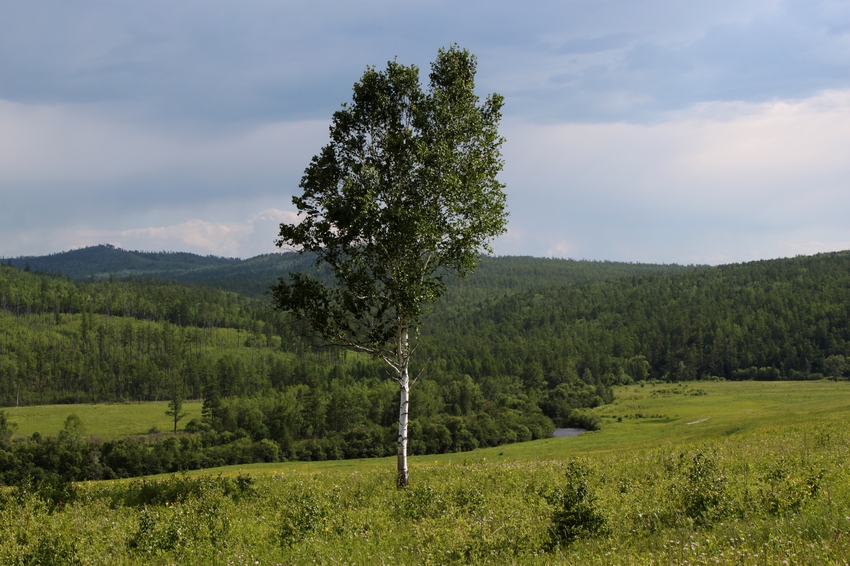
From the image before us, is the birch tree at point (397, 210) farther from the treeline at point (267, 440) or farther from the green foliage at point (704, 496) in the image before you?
the treeline at point (267, 440)

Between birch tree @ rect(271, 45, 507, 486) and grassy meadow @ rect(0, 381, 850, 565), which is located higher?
birch tree @ rect(271, 45, 507, 486)

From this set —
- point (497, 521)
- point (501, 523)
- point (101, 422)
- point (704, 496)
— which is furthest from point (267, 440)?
point (704, 496)

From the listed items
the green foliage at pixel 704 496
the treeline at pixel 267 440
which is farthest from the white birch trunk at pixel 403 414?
the treeline at pixel 267 440

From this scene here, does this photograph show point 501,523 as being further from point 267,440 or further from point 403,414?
point 267,440

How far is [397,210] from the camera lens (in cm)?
2347

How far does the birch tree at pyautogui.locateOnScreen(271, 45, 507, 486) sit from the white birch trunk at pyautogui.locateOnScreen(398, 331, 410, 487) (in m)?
0.05

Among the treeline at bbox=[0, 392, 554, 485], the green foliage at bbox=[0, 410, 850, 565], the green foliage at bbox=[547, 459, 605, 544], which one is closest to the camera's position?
the green foliage at bbox=[0, 410, 850, 565]

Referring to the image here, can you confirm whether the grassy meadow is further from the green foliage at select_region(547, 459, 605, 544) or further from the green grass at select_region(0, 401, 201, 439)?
the green grass at select_region(0, 401, 201, 439)

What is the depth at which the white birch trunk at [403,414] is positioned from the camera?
23672 mm

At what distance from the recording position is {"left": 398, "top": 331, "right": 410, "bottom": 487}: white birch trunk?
2367cm

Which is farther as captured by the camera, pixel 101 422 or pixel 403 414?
pixel 101 422

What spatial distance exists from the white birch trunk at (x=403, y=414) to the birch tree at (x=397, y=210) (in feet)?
0.17

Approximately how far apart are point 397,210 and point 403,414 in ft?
28.8

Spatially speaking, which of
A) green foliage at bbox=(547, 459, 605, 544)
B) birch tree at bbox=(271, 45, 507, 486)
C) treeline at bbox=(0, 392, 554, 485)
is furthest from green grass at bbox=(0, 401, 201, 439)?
green foliage at bbox=(547, 459, 605, 544)
